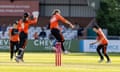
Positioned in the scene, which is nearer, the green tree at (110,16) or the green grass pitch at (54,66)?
the green grass pitch at (54,66)

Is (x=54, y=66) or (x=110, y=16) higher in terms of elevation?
(x=54, y=66)

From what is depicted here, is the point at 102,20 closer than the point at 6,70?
No

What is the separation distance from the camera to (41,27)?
57.0 metres

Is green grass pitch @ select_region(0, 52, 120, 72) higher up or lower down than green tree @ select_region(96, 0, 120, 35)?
higher up

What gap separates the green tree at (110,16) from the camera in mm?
57531

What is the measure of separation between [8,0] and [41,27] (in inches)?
216

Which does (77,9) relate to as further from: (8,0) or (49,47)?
(49,47)

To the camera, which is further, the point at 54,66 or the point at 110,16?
the point at 110,16

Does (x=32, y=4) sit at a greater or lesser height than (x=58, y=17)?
lesser

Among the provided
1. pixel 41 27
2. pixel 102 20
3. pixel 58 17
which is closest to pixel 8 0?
pixel 41 27

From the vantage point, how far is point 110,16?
58188mm

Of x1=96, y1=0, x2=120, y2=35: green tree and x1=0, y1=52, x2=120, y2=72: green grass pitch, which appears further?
x1=96, y1=0, x2=120, y2=35: green tree

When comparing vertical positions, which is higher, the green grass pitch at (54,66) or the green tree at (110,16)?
the green grass pitch at (54,66)

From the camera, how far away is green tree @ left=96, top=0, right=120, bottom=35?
5753cm
